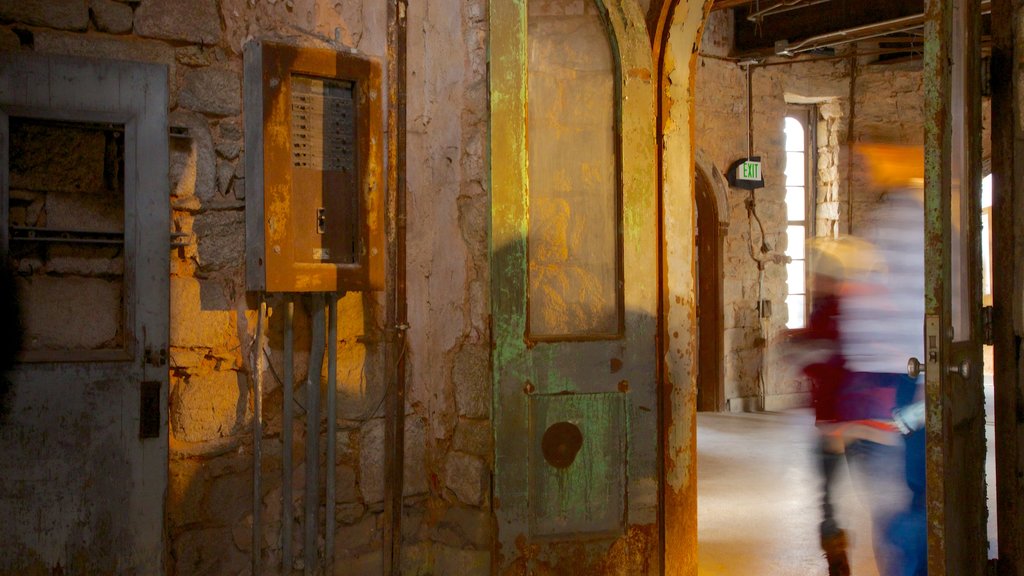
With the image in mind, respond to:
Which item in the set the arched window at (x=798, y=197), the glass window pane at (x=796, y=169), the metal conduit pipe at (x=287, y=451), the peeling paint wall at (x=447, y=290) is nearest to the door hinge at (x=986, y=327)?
the peeling paint wall at (x=447, y=290)

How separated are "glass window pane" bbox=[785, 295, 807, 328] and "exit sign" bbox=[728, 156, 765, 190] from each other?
139 cm

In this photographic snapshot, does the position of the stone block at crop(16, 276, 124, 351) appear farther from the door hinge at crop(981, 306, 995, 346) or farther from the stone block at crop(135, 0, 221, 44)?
A: the door hinge at crop(981, 306, 995, 346)

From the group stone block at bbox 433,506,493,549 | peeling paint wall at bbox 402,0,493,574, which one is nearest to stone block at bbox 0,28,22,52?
peeling paint wall at bbox 402,0,493,574

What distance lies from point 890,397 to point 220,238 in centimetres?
272

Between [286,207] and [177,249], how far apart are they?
385 millimetres

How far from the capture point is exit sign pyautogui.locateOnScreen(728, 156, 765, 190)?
328 inches

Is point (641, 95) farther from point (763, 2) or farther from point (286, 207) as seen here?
point (763, 2)

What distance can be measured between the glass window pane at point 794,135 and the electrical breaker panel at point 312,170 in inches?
275

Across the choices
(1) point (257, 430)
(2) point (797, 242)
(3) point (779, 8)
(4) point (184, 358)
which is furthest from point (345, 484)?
(2) point (797, 242)

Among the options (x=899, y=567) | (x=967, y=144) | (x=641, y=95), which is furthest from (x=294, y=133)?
(x=899, y=567)

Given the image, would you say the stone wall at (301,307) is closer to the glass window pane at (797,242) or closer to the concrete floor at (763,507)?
the concrete floor at (763,507)

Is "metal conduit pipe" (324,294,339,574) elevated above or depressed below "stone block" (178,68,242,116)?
below

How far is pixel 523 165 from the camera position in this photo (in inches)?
125

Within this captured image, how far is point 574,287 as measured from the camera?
3.31m
